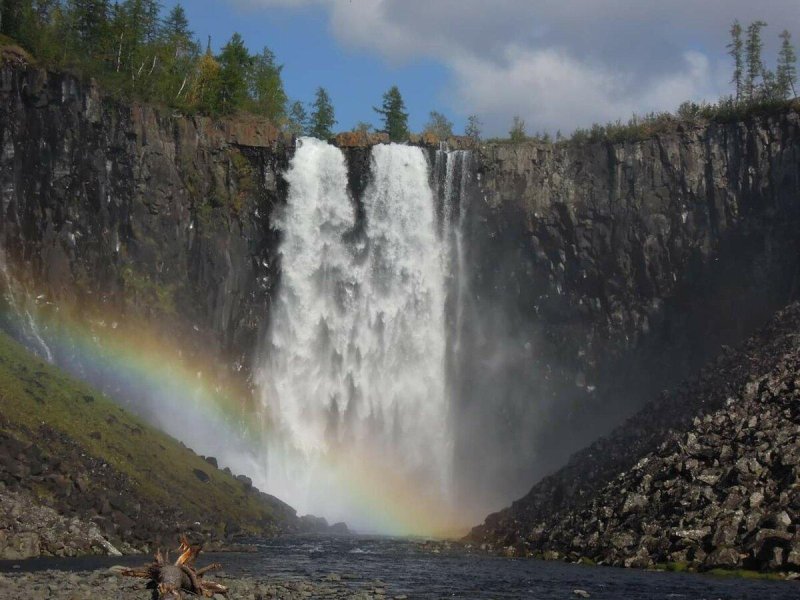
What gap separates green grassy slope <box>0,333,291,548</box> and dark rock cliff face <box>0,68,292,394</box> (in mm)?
8645

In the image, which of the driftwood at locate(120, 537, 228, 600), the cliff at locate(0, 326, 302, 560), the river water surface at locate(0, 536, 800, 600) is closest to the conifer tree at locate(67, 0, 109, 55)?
the cliff at locate(0, 326, 302, 560)

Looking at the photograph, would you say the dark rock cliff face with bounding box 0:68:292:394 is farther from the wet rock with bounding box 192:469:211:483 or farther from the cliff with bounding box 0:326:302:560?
the wet rock with bounding box 192:469:211:483

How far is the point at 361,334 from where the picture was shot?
67062 millimetres

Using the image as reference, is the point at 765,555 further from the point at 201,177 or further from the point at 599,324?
the point at 201,177

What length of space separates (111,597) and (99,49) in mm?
56801

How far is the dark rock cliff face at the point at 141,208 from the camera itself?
193 ft

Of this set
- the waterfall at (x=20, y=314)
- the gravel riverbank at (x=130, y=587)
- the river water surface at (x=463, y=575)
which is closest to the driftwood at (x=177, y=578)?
the gravel riverbank at (x=130, y=587)

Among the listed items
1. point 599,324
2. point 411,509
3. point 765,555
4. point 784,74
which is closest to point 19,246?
A: point 411,509

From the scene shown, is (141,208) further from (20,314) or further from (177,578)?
(177,578)

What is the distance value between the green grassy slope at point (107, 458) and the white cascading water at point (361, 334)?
11.4 metres

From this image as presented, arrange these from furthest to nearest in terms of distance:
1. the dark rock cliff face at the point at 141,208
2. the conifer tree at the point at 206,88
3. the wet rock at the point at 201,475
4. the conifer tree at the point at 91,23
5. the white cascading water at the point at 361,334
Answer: the conifer tree at the point at 91,23, the conifer tree at the point at 206,88, the white cascading water at the point at 361,334, the dark rock cliff face at the point at 141,208, the wet rock at the point at 201,475

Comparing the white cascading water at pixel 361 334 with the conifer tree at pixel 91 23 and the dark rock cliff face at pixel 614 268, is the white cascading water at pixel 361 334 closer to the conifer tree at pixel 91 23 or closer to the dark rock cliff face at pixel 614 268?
the dark rock cliff face at pixel 614 268

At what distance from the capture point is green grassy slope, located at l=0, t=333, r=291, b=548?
41562 mm

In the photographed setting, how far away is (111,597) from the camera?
24.8m
